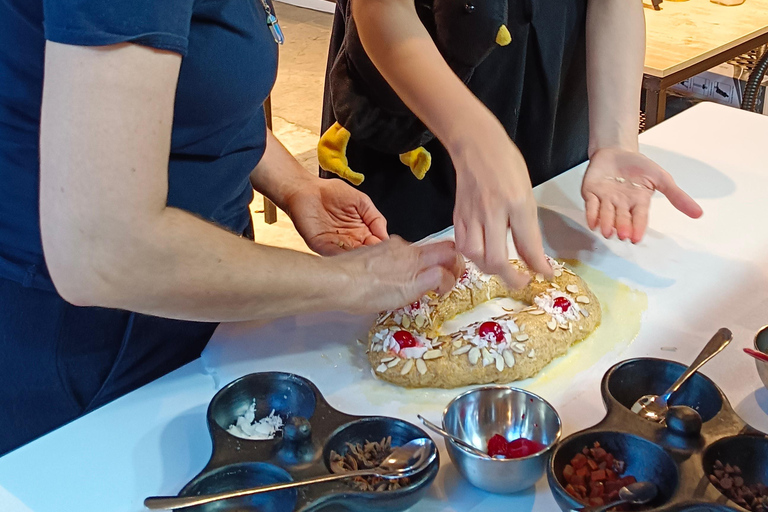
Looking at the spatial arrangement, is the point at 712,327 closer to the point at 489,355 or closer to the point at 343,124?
the point at 489,355

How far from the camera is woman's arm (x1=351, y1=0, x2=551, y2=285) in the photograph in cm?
103

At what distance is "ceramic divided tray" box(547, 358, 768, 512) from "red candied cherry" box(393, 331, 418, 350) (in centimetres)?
30

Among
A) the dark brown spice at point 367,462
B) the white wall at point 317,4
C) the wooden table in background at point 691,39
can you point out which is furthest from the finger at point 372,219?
the white wall at point 317,4

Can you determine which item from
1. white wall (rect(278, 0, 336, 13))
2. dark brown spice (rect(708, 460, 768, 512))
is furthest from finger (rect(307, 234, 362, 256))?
white wall (rect(278, 0, 336, 13))

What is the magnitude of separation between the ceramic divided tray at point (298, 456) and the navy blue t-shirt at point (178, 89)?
0.29m

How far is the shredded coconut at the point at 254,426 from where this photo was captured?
979 mm

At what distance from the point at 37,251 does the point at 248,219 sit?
0.36 m

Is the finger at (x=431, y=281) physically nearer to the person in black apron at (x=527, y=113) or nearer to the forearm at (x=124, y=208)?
the person in black apron at (x=527, y=113)

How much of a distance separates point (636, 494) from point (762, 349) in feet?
1.16

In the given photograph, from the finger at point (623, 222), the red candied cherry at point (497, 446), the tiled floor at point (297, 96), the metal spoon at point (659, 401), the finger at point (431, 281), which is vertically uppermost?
the finger at point (431, 281)

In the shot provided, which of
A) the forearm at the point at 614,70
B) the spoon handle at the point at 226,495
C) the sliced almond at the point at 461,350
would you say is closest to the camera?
the spoon handle at the point at 226,495

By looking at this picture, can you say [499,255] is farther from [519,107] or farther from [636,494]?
[519,107]

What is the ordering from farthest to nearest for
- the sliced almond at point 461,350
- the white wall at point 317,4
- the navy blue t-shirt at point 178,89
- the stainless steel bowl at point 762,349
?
the white wall at point 317,4 → the sliced almond at point 461,350 → the stainless steel bowl at point 762,349 → the navy blue t-shirt at point 178,89

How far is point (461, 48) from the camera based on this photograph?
145 centimetres
